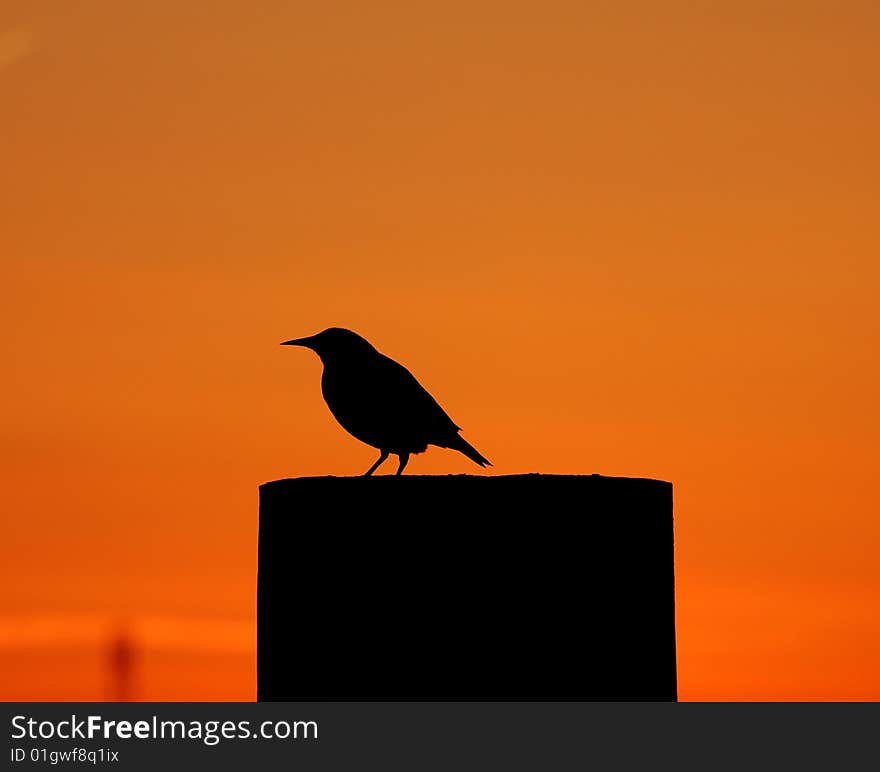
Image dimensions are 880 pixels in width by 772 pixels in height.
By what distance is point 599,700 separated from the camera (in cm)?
604

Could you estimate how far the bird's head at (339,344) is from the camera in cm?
1100

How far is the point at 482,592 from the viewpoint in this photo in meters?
5.94

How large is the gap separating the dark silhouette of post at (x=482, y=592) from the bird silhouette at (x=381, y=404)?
443cm

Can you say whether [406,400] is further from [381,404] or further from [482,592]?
[482,592]

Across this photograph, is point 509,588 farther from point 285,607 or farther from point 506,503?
point 285,607

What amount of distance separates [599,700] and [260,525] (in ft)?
4.98

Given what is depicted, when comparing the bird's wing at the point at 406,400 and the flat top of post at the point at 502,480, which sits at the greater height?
the bird's wing at the point at 406,400

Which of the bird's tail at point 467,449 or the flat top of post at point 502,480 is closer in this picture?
the flat top of post at point 502,480

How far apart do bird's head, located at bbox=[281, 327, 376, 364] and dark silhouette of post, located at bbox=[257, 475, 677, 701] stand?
4775 mm

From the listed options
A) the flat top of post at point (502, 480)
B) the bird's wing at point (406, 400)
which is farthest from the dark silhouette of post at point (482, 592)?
the bird's wing at point (406, 400)

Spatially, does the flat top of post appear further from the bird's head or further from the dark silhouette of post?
the bird's head

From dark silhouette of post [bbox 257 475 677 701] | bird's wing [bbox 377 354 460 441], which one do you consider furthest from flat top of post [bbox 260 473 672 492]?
bird's wing [bbox 377 354 460 441]

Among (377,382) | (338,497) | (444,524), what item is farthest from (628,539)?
(377,382)

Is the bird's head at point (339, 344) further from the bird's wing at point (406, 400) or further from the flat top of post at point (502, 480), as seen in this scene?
the flat top of post at point (502, 480)
